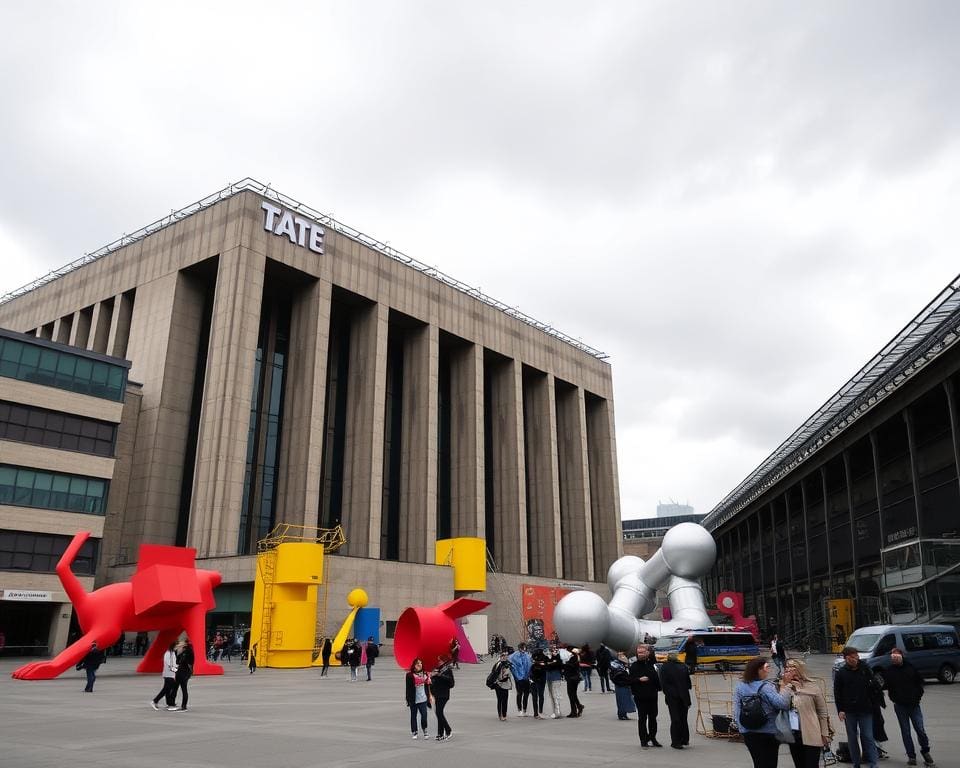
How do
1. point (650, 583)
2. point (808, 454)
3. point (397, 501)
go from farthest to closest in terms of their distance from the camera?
point (397, 501), point (808, 454), point (650, 583)

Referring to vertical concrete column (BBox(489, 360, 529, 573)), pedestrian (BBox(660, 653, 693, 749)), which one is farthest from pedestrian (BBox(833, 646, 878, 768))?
vertical concrete column (BBox(489, 360, 529, 573))

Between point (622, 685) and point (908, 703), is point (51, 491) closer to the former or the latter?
point (622, 685)

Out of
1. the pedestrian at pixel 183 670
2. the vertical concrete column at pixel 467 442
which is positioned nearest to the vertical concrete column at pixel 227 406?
the vertical concrete column at pixel 467 442

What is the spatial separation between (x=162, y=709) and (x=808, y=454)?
1768 inches

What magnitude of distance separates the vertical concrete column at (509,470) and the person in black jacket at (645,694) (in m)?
49.6

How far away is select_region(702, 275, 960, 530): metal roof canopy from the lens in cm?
3130

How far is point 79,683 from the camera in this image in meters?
24.8

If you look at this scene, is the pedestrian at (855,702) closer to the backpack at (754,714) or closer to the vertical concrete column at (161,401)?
the backpack at (754,714)

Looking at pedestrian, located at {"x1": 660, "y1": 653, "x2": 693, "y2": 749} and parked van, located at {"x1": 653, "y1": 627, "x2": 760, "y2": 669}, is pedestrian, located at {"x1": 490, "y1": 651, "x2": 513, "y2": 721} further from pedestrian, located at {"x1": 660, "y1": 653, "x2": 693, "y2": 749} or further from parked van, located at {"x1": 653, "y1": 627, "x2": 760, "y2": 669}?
parked van, located at {"x1": 653, "y1": 627, "x2": 760, "y2": 669}

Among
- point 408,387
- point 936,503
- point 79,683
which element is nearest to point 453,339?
point 408,387

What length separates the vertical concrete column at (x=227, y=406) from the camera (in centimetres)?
4438

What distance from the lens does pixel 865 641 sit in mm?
25188

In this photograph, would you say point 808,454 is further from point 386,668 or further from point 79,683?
point 79,683

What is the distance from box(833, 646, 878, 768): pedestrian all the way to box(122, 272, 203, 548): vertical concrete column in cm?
4429
